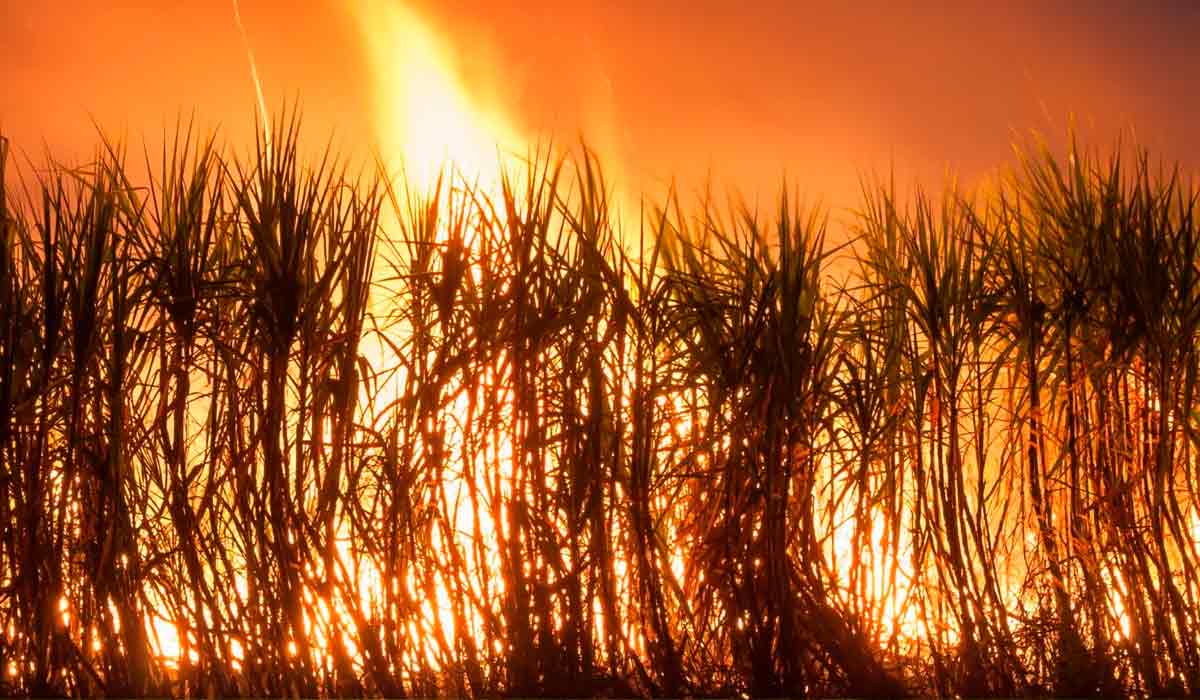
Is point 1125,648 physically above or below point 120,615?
below

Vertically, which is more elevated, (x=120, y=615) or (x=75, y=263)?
(x=75, y=263)

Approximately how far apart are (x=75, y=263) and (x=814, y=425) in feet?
5.51

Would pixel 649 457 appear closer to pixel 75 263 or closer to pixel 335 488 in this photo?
pixel 335 488

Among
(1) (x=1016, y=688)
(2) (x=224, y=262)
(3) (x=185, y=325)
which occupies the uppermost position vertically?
(2) (x=224, y=262)

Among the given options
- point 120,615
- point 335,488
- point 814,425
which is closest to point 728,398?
point 814,425

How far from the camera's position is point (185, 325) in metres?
2.31

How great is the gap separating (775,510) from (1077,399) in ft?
2.88

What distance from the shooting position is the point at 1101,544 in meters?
2.60

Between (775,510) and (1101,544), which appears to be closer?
(775,510)

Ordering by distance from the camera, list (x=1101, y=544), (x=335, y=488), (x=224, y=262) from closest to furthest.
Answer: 1. (x=335, y=488)
2. (x=224, y=262)
3. (x=1101, y=544)

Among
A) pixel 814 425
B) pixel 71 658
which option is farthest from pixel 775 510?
pixel 71 658

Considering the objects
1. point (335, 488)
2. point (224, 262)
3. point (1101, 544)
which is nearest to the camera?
point (335, 488)

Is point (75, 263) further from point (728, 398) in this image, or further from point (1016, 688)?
point (1016, 688)

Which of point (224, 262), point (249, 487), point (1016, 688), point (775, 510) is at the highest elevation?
point (224, 262)
